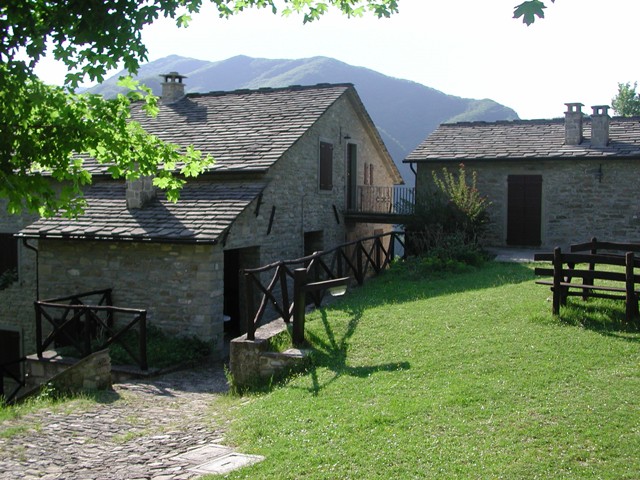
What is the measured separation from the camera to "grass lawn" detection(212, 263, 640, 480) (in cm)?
584

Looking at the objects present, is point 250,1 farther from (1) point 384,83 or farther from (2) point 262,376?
(1) point 384,83

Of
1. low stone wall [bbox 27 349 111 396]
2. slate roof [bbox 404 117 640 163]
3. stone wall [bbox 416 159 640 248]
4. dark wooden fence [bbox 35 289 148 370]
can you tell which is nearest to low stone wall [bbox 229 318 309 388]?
low stone wall [bbox 27 349 111 396]

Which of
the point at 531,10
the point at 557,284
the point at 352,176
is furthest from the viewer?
the point at 352,176

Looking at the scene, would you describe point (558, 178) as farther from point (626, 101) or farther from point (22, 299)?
point (626, 101)

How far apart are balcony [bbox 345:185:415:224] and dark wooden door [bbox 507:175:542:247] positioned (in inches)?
111

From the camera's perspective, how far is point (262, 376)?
9.46 meters

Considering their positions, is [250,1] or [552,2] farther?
[250,1]

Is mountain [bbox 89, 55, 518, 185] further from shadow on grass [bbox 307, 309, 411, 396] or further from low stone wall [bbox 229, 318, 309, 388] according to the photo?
low stone wall [bbox 229, 318, 309, 388]

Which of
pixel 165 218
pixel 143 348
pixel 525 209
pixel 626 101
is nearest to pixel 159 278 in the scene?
pixel 165 218

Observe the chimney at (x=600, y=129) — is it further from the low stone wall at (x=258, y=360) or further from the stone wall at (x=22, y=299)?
the stone wall at (x=22, y=299)

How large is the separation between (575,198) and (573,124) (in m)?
2.28

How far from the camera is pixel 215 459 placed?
6504 mm

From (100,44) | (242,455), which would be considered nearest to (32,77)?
(100,44)

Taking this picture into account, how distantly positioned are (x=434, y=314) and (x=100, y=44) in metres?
6.77
